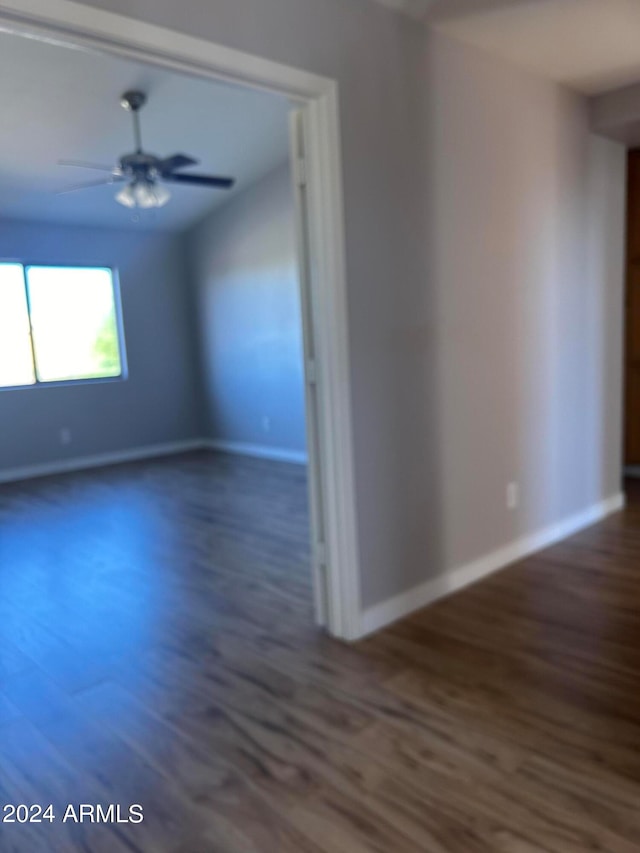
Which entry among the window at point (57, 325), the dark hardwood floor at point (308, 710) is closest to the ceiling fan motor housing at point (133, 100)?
the window at point (57, 325)

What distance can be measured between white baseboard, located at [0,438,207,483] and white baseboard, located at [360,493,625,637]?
4.56 m

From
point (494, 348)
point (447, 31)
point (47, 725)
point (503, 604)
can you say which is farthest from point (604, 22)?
point (47, 725)

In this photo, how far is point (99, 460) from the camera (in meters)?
6.71

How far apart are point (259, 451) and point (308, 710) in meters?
4.69

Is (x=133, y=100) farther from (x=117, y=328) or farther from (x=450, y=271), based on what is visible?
(x=117, y=328)

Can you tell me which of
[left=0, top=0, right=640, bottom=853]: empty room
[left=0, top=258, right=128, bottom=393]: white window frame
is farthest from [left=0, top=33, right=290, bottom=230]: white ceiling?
[left=0, top=258, right=128, bottom=393]: white window frame

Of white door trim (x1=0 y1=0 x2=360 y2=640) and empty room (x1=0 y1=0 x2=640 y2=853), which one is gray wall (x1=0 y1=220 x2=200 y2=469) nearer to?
empty room (x1=0 y1=0 x2=640 y2=853)

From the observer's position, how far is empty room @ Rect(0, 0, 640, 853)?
174 cm

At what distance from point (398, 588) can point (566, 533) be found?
4.60 feet

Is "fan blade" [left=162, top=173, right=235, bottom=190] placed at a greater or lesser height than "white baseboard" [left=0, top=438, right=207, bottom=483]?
greater

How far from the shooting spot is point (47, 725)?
2104 mm

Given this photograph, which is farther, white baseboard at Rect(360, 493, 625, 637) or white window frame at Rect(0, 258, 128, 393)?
white window frame at Rect(0, 258, 128, 393)

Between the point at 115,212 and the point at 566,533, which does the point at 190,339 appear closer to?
the point at 115,212

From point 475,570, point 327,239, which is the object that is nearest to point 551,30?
point 327,239
